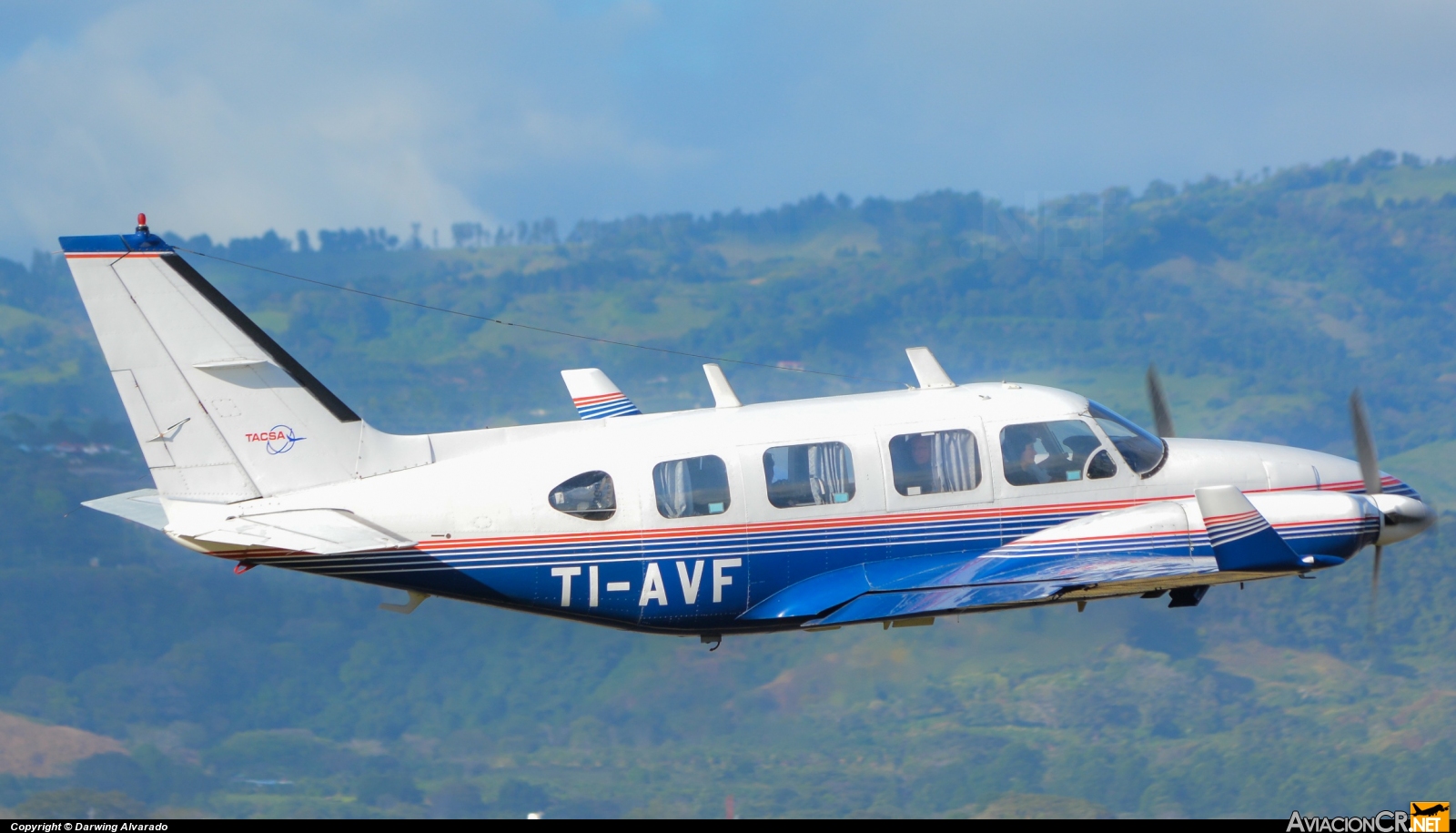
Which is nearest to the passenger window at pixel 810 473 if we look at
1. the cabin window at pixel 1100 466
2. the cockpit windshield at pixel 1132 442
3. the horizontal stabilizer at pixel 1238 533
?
the cabin window at pixel 1100 466

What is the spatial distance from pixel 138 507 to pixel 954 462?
1235 cm

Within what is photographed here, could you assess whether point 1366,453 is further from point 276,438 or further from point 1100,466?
point 276,438

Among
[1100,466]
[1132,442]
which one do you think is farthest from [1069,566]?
[1132,442]

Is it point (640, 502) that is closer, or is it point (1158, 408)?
point (640, 502)

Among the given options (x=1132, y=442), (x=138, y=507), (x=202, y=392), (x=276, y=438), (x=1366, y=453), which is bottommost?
(x=1366, y=453)

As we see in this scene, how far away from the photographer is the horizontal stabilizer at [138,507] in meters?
20.9

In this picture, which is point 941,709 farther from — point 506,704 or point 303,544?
point 303,544

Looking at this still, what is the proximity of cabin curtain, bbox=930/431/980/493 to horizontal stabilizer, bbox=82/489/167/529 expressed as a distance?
37.8ft

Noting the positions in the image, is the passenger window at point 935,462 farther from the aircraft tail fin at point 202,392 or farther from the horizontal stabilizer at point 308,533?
the horizontal stabilizer at point 308,533

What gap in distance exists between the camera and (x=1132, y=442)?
22.8 m

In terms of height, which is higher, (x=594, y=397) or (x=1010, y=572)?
(x=594, y=397)

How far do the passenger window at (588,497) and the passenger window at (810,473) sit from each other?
7.80 ft

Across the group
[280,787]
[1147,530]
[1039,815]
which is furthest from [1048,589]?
[280,787]

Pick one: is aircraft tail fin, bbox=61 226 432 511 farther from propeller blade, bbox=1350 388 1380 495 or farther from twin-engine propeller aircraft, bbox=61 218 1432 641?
propeller blade, bbox=1350 388 1380 495
